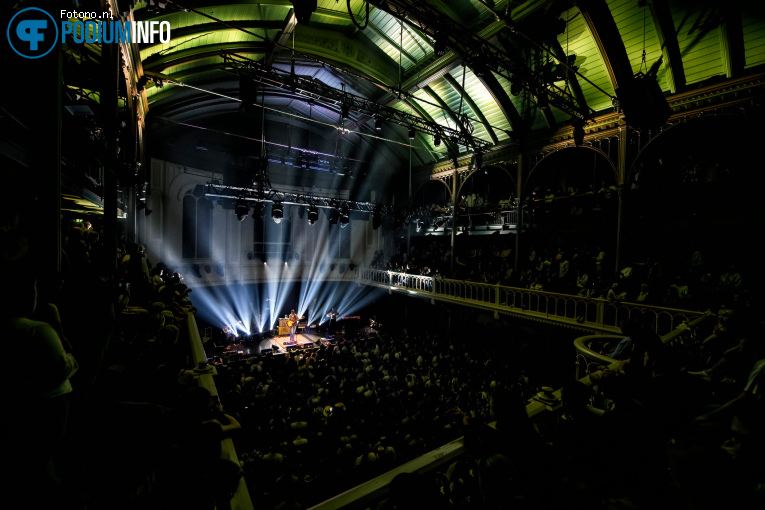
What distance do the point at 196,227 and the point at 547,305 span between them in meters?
15.4

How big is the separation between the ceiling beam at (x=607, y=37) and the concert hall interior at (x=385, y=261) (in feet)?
0.20

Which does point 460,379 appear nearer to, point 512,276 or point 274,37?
point 512,276

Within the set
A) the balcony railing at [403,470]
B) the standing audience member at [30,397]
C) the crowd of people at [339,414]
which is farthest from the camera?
the crowd of people at [339,414]

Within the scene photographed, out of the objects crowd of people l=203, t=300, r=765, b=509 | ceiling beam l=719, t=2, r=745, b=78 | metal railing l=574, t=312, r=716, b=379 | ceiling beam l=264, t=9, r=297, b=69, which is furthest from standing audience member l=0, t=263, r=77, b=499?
ceiling beam l=719, t=2, r=745, b=78

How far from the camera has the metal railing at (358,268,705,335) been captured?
7742 mm

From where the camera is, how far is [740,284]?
25.1 ft

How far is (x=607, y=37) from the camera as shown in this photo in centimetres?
856

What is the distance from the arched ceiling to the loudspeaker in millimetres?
450

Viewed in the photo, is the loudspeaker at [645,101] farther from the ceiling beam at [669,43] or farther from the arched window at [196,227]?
the arched window at [196,227]

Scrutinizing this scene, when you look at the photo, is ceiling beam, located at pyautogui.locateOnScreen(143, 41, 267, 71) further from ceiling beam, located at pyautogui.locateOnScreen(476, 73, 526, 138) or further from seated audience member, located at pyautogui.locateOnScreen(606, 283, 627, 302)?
seated audience member, located at pyautogui.locateOnScreen(606, 283, 627, 302)

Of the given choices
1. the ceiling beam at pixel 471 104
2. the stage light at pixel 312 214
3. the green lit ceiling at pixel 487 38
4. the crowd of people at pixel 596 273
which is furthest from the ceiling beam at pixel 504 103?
the stage light at pixel 312 214

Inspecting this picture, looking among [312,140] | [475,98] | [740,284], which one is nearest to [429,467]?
[740,284]

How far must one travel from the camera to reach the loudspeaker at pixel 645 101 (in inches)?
227

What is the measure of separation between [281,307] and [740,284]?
17366mm
